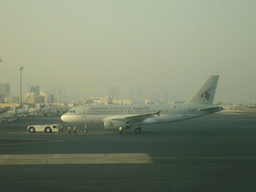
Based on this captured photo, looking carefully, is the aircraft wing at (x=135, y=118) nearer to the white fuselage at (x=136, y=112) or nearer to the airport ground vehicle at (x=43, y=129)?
the white fuselage at (x=136, y=112)

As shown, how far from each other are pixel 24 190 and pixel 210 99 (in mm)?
34655

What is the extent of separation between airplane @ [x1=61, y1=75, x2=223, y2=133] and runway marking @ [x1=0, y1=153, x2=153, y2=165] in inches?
714

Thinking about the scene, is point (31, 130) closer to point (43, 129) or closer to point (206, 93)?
point (43, 129)

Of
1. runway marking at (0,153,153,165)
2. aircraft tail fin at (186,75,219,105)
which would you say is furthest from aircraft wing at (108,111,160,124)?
runway marking at (0,153,153,165)

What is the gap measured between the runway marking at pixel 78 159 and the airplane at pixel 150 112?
1814 cm

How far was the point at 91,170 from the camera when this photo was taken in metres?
16.3

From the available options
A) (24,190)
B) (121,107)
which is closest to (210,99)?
(121,107)

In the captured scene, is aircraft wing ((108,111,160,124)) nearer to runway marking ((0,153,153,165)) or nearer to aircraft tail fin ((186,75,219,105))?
aircraft tail fin ((186,75,219,105))

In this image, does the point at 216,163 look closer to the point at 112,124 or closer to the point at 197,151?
the point at 197,151

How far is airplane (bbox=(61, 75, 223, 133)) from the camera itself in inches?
1592

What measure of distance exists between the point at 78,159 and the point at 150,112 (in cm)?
2312

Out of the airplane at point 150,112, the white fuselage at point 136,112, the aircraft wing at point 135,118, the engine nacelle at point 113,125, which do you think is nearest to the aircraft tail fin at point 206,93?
the airplane at point 150,112

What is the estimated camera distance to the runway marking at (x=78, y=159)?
61.1 ft

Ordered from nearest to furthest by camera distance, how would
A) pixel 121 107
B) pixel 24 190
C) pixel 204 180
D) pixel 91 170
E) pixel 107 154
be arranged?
1. pixel 24 190
2. pixel 204 180
3. pixel 91 170
4. pixel 107 154
5. pixel 121 107
